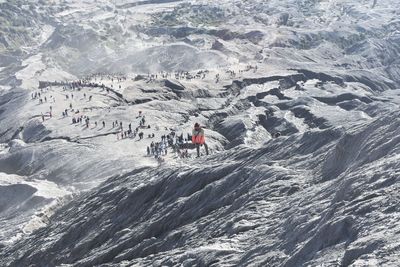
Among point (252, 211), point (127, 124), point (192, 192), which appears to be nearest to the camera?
point (252, 211)

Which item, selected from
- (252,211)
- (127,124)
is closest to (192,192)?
(252,211)

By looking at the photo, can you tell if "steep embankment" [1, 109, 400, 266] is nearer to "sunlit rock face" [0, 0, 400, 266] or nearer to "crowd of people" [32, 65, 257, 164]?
"sunlit rock face" [0, 0, 400, 266]

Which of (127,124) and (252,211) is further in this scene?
(127,124)

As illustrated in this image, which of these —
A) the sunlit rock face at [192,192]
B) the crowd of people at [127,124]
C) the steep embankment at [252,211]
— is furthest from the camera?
the crowd of people at [127,124]

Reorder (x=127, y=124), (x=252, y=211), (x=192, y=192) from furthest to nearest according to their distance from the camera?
(x=127, y=124)
(x=192, y=192)
(x=252, y=211)

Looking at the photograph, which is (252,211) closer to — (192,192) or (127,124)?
(192,192)

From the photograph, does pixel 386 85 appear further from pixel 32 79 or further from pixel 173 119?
pixel 32 79

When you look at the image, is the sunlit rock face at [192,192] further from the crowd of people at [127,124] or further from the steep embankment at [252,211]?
the crowd of people at [127,124]

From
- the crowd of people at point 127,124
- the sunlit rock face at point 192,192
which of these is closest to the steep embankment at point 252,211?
the sunlit rock face at point 192,192

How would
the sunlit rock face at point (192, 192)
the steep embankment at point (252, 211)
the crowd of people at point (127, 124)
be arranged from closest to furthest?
the steep embankment at point (252, 211) → the sunlit rock face at point (192, 192) → the crowd of people at point (127, 124)

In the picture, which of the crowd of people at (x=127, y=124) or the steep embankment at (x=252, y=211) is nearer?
the steep embankment at (x=252, y=211)

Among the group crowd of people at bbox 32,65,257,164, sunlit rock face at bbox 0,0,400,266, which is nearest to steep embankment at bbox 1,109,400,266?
sunlit rock face at bbox 0,0,400,266
